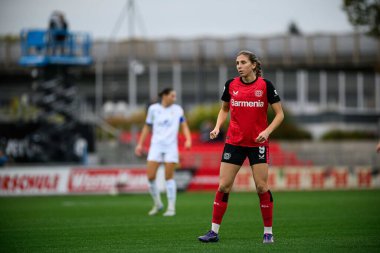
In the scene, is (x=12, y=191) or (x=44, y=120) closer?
(x=12, y=191)

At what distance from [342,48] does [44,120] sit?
73.4 feet

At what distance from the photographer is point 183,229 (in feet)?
39.6

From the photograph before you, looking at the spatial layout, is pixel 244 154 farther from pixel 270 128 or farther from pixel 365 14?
pixel 365 14

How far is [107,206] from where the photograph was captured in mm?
19344

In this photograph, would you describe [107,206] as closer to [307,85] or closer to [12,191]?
[12,191]

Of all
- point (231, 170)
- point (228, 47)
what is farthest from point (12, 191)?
point (228, 47)

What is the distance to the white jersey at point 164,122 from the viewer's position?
603 inches

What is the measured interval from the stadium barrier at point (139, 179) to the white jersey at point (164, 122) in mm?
11910

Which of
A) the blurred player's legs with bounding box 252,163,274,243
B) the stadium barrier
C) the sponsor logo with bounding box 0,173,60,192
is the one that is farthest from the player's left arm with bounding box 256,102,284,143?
the sponsor logo with bounding box 0,173,60,192

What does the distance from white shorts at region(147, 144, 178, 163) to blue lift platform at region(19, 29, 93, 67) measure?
1798 centimetres

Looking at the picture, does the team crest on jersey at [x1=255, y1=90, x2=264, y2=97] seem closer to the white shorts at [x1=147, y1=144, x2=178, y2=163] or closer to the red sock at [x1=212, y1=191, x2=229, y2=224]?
the red sock at [x1=212, y1=191, x2=229, y2=224]

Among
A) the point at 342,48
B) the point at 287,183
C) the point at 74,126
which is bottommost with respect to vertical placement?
the point at 287,183

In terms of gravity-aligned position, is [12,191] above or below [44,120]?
below

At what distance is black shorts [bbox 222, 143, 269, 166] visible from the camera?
9.90m
